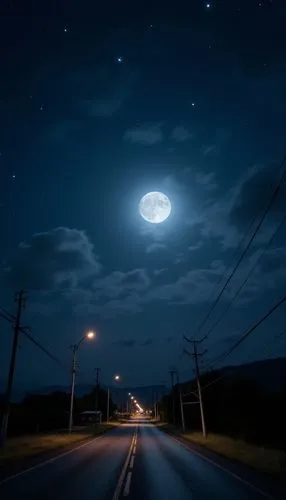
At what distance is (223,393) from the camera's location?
7838 cm

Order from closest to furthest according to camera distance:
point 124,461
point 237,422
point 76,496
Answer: point 76,496, point 124,461, point 237,422

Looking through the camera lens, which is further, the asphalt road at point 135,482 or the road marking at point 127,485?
the road marking at point 127,485

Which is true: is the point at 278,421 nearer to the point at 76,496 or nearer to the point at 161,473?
the point at 161,473

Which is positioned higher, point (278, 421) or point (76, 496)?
point (278, 421)

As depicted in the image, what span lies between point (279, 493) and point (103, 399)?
439ft

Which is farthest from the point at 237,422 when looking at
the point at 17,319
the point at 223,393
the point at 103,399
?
the point at 103,399

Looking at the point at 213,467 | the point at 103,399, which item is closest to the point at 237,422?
the point at 213,467

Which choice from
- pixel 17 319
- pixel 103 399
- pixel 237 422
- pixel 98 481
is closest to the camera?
pixel 98 481

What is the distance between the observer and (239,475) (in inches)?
595

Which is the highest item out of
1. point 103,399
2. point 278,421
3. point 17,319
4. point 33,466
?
point 103,399

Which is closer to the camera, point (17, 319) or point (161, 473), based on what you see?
point (161, 473)

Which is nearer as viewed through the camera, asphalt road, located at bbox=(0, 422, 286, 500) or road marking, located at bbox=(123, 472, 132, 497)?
asphalt road, located at bbox=(0, 422, 286, 500)

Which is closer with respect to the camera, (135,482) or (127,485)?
(127,485)

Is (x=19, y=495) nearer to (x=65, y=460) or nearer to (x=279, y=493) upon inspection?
(x=279, y=493)
